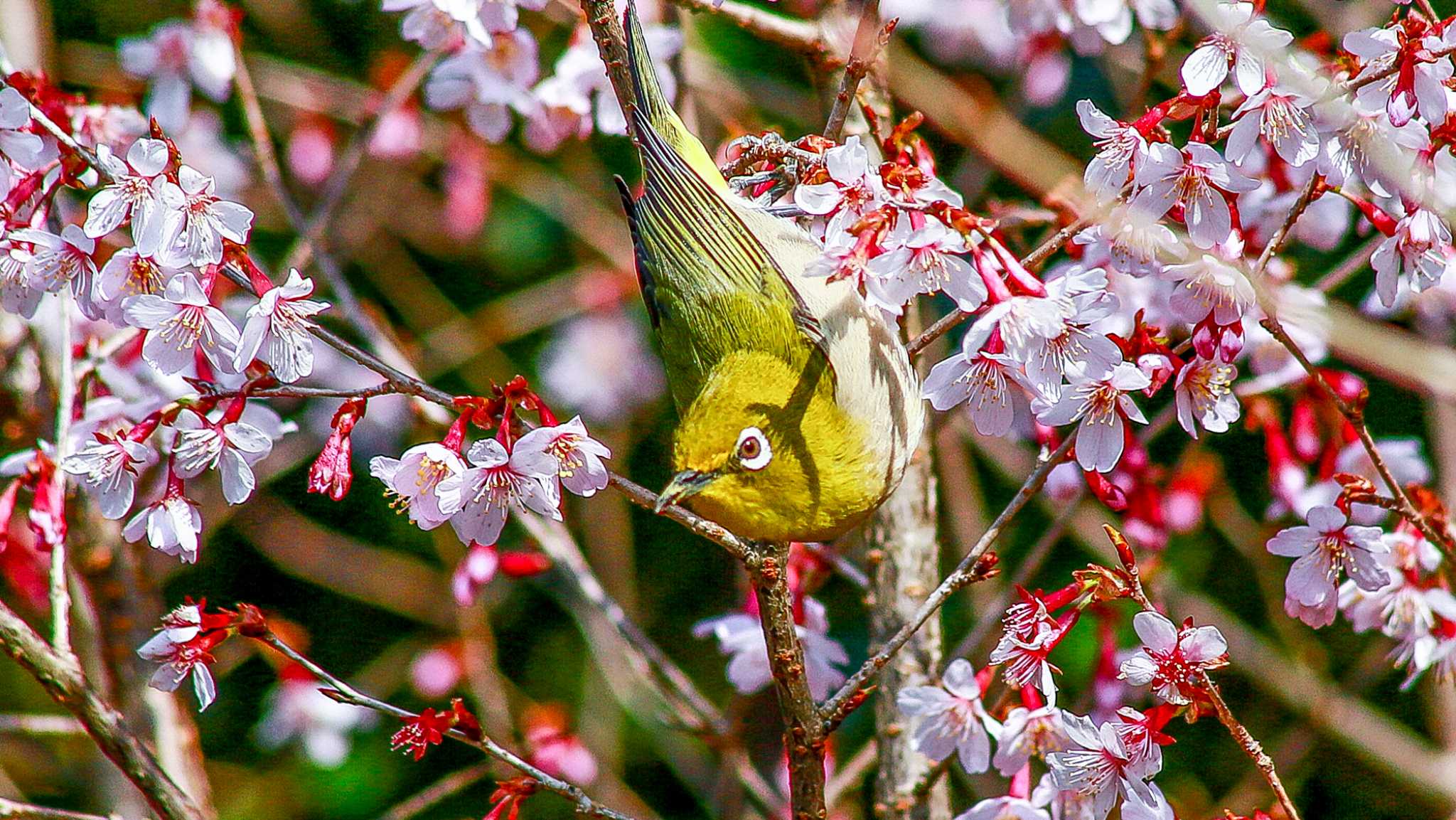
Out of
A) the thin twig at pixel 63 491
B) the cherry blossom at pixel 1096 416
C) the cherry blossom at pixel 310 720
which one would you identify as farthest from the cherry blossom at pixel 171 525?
the cherry blossom at pixel 310 720

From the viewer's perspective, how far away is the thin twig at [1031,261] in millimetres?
1385

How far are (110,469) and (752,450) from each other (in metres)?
0.77

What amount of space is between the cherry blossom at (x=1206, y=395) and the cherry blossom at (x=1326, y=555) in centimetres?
20

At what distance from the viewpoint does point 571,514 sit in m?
3.96

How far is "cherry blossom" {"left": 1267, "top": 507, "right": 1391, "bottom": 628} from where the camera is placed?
1504mm

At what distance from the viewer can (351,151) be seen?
2.71 metres

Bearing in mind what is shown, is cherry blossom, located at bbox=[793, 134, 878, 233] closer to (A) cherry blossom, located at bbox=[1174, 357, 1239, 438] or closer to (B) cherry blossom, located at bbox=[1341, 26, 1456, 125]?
(A) cherry blossom, located at bbox=[1174, 357, 1239, 438]

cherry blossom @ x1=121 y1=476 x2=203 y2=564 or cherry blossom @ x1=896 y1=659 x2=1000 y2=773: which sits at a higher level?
cherry blossom @ x1=121 y1=476 x2=203 y2=564

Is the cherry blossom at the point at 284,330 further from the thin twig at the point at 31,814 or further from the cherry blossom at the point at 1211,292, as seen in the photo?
the cherry blossom at the point at 1211,292

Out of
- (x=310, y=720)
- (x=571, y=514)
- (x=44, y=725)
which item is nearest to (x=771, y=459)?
(x=44, y=725)

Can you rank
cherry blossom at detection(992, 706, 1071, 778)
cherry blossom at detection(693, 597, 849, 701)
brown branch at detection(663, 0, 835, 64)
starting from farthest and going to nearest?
cherry blossom at detection(693, 597, 849, 701), brown branch at detection(663, 0, 835, 64), cherry blossom at detection(992, 706, 1071, 778)

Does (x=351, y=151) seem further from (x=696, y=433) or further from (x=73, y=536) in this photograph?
(x=696, y=433)

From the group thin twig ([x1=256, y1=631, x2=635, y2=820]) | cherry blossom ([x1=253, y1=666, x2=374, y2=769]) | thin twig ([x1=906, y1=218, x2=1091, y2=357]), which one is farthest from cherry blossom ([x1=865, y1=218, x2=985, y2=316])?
cherry blossom ([x1=253, y1=666, x2=374, y2=769])

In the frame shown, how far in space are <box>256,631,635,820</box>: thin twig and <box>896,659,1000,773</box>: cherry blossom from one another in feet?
1.43
